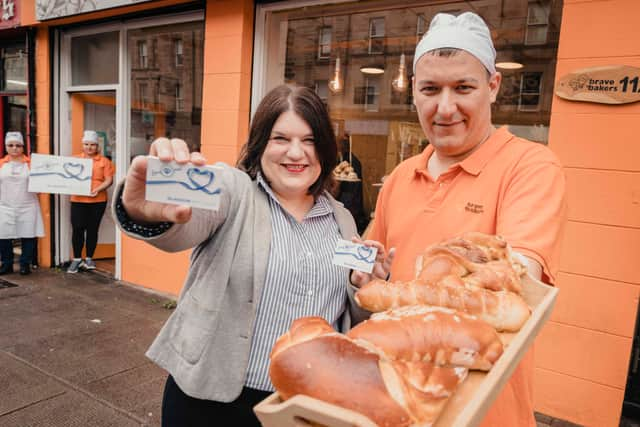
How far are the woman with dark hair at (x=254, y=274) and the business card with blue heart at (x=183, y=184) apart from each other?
31 centimetres

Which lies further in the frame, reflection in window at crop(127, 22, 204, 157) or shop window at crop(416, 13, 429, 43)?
reflection in window at crop(127, 22, 204, 157)

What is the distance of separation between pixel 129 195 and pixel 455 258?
1010 mm

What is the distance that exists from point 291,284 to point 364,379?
3.21 feet

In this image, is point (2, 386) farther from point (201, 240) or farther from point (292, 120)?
point (292, 120)

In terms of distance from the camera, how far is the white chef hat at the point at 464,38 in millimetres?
1401

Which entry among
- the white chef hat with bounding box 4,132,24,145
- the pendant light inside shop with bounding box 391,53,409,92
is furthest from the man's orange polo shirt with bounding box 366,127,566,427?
the white chef hat with bounding box 4,132,24,145

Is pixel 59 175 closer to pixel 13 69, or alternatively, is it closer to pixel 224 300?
pixel 13 69

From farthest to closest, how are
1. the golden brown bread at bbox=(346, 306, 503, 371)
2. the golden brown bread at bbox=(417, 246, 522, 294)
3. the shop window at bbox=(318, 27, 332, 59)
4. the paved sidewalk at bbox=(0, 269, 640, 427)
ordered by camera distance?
the shop window at bbox=(318, 27, 332, 59) < the paved sidewalk at bbox=(0, 269, 640, 427) < the golden brown bread at bbox=(417, 246, 522, 294) < the golden brown bread at bbox=(346, 306, 503, 371)

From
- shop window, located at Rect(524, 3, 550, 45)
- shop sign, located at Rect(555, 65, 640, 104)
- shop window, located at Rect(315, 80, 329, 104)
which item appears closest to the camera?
shop sign, located at Rect(555, 65, 640, 104)

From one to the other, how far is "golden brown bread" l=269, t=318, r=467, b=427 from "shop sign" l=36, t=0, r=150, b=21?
590cm

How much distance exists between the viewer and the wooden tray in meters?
0.75

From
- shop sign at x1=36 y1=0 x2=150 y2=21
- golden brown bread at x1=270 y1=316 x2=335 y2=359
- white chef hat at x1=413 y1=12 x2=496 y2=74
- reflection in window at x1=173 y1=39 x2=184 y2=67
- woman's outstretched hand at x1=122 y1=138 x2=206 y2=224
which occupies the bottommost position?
golden brown bread at x1=270 y1=316 x2=335 y2=359

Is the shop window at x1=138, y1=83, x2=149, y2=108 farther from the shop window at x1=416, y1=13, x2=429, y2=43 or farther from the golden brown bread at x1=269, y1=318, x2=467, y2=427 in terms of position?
the golden brown bread at x1=269, y1=318, x2=467, y2=427

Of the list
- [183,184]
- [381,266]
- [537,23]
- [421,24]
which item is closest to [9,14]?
[421,24]
